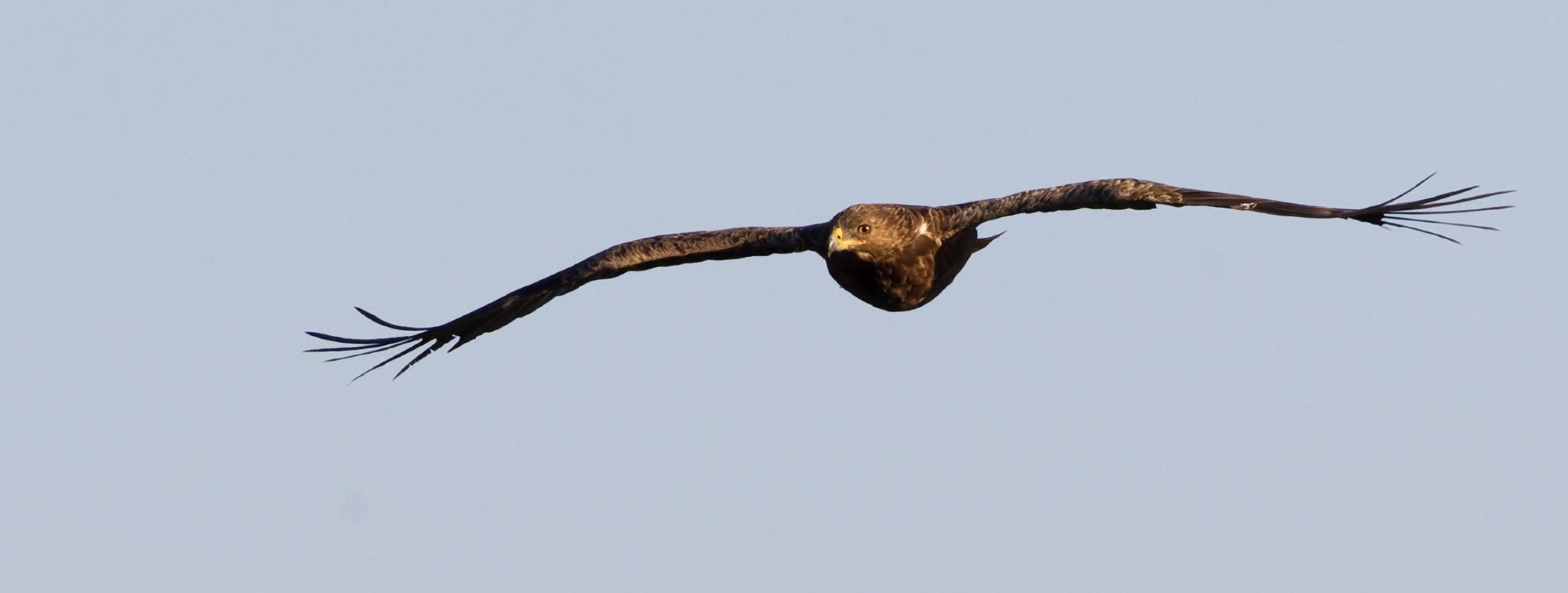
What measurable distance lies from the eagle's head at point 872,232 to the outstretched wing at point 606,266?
0.86 feet

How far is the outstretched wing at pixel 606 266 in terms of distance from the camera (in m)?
17.8

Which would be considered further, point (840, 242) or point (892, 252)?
point (892, 252)

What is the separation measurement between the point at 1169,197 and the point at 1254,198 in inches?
22.9

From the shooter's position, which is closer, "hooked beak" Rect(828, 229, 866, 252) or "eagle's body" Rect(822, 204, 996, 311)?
"hooked beak" Rect(828, 229, 866, 252)

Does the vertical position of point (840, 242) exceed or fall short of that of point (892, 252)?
it exceeds it

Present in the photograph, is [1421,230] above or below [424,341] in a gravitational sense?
below

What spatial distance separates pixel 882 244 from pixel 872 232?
0.40 feet

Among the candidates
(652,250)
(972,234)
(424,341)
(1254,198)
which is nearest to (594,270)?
(652,250)

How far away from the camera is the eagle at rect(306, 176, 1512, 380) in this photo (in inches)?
600

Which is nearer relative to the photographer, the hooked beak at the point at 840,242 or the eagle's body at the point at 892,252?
the hooked beak at the point at 840,242

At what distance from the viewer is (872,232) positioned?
16781 millimetres

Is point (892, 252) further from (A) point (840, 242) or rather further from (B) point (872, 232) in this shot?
(A) point (840, 242)

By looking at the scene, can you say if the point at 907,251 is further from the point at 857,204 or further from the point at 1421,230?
the point at 1421,230

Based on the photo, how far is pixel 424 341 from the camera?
19156 millimetres
